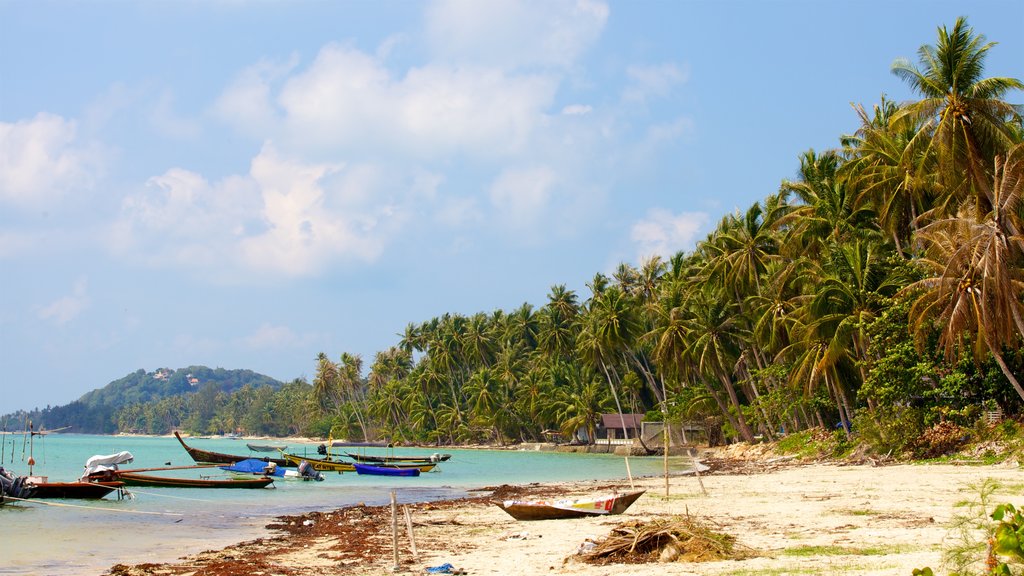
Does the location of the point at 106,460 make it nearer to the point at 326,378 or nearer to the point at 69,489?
the point at 69,489

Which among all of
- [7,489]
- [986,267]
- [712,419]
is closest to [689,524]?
[986,267]

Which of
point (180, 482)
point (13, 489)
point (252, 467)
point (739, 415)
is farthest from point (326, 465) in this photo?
point (739, 415)

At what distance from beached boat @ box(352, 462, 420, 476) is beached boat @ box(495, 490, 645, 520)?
2671 cm

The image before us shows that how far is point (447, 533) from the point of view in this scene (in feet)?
63.0

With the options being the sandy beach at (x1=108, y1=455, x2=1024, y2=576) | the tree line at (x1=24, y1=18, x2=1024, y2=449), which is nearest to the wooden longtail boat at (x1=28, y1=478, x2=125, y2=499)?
the sandy beach at (x1=108, y1=455, x2=1024, y2=576)

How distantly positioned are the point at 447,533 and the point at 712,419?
4909 cm

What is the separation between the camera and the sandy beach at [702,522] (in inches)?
473

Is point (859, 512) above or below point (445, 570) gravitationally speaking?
below

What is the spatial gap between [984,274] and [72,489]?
31.6 metres

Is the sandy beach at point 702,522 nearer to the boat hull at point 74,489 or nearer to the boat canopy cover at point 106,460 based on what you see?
the boat hull at point 74,489

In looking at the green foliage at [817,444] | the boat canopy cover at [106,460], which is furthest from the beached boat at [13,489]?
the green foliage at [817,444]

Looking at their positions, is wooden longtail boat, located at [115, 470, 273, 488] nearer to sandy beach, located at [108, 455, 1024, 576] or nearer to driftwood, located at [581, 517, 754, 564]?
sandy beach, located at [108, 455, 1024, 576]

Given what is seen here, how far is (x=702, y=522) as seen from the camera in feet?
57.2

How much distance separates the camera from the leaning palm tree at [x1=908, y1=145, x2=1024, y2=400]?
24.0 m
